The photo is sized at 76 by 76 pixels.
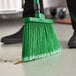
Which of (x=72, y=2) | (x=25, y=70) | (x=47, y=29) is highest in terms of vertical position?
(x=72, y=2)

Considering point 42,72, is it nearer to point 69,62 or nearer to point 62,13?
point 69,62

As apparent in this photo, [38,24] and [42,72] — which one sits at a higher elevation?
[38,24]

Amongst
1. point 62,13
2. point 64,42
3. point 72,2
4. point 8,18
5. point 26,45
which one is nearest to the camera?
point 26,45

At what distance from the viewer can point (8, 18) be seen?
3.24 m

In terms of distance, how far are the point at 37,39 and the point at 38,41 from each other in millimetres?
10

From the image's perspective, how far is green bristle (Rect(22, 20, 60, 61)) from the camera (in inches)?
38.7

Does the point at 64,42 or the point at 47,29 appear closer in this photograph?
the point at 47,29

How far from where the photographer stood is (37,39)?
1020mm

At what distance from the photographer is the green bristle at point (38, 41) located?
3.22 feet

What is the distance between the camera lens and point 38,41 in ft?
3.35

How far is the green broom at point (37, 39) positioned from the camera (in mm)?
981

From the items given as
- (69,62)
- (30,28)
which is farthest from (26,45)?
(69,62)

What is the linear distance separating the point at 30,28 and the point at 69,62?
0.22 meters

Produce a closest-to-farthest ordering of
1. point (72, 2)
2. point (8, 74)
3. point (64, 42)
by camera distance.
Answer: point (8, 74), point (72, 2), point (64, 42)
